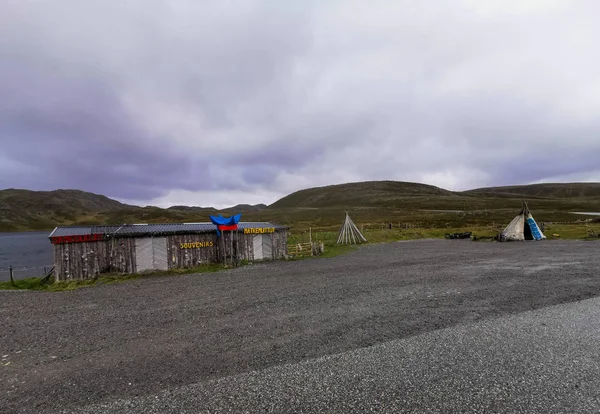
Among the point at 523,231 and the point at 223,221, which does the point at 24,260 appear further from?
the point at 523,231

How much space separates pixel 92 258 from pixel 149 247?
358cm

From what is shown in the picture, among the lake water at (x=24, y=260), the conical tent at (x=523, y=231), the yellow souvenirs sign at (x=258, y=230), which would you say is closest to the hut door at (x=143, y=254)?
the yellow souvenirs sign at (x=258, y=230)

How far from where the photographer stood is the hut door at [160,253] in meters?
25.1

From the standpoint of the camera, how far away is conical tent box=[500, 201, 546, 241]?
42000 mm

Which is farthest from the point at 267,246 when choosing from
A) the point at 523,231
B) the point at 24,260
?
the point at 24,260

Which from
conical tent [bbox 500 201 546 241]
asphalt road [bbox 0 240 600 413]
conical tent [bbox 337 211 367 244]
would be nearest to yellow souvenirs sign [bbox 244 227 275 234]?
asphalt road [bbox 0 240 600 413]

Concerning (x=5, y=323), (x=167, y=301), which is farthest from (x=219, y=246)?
(x=5, y=323)

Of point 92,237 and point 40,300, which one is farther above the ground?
point 92,237

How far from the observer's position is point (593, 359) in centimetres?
816

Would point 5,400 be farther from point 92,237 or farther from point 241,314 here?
point 92,237

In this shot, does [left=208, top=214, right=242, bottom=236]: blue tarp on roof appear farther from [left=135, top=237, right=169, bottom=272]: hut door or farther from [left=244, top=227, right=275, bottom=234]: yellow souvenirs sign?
[left=135, top=237, right=169, bottom=272]: hut door

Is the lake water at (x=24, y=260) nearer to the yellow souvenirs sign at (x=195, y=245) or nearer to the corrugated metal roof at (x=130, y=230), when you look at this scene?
the corrugated metal roof at (x=130, y=230)

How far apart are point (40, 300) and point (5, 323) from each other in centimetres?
466

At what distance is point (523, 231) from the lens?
42.8 metres
